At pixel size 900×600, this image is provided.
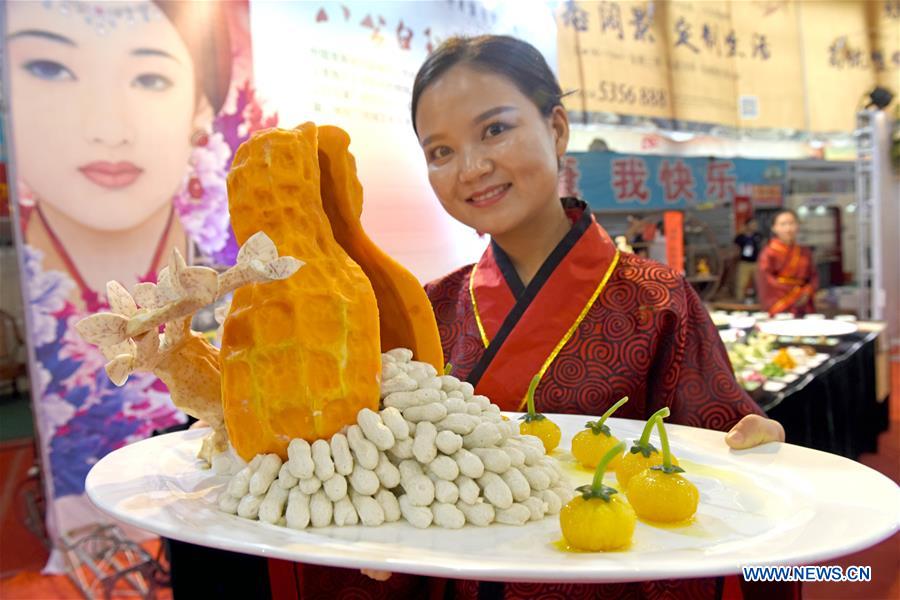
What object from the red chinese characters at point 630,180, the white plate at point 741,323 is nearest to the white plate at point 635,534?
the white plate at point 741,323

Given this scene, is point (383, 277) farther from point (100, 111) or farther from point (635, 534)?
point (100, 111)

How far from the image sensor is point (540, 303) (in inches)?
53.7

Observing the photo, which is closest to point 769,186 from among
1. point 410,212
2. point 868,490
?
point 410,212

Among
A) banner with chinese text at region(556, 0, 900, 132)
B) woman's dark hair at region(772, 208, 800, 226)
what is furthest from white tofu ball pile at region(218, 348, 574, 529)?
woman's dark hair at region(772, 208, 800, 226)

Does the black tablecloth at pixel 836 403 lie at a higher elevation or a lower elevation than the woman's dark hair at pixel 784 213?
lower

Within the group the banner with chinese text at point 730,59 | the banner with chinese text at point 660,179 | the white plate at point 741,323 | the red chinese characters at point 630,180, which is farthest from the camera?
the red chinese characters at point 630,180

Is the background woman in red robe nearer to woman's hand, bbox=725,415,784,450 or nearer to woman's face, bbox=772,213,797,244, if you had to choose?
woman's face, bbox=772,213,797,244

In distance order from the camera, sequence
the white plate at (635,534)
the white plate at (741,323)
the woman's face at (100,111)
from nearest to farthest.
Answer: the white plate at (635,534), the woman's face at (100,111), the white plate at (741,323)

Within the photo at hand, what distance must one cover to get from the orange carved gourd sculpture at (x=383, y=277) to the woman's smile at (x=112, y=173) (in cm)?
233

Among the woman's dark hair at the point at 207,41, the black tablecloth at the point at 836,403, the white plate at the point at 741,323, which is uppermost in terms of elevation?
the woman's dark hair at the point at 207,41

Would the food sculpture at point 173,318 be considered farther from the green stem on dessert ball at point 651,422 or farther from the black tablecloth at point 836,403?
the black tablecloth at point 836,403

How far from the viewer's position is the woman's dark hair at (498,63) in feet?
4.38

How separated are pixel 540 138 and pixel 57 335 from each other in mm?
2395

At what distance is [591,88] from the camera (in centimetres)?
453
